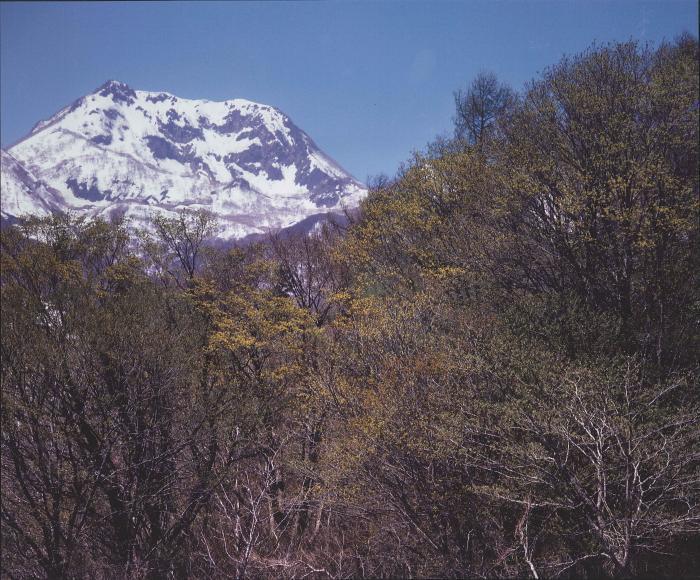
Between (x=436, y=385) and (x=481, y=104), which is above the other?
(x=481, y=104)

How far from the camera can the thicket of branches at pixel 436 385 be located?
1260 centimetres

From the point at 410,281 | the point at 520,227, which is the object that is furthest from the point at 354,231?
the point at 520,227

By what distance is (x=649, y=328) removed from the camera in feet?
55.7

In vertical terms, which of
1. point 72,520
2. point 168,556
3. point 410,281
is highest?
point 410,281

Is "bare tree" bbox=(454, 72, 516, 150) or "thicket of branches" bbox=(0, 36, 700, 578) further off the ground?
"bare tree" bbox=(454, 72, 516, 150)

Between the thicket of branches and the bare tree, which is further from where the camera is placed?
the bare tree

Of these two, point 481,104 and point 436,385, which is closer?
point 436,385

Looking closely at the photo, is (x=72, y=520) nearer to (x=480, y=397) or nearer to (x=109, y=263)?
(x=480, y=397)

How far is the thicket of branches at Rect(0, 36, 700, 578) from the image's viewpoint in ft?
41.3

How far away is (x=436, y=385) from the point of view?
1459 centimetres

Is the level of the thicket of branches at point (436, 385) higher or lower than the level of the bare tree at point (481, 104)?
lower

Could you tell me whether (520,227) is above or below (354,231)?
below

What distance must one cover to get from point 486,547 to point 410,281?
12.2 metres

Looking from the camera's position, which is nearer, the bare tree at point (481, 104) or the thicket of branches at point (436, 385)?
the thicket of branches at point (436, 385)
